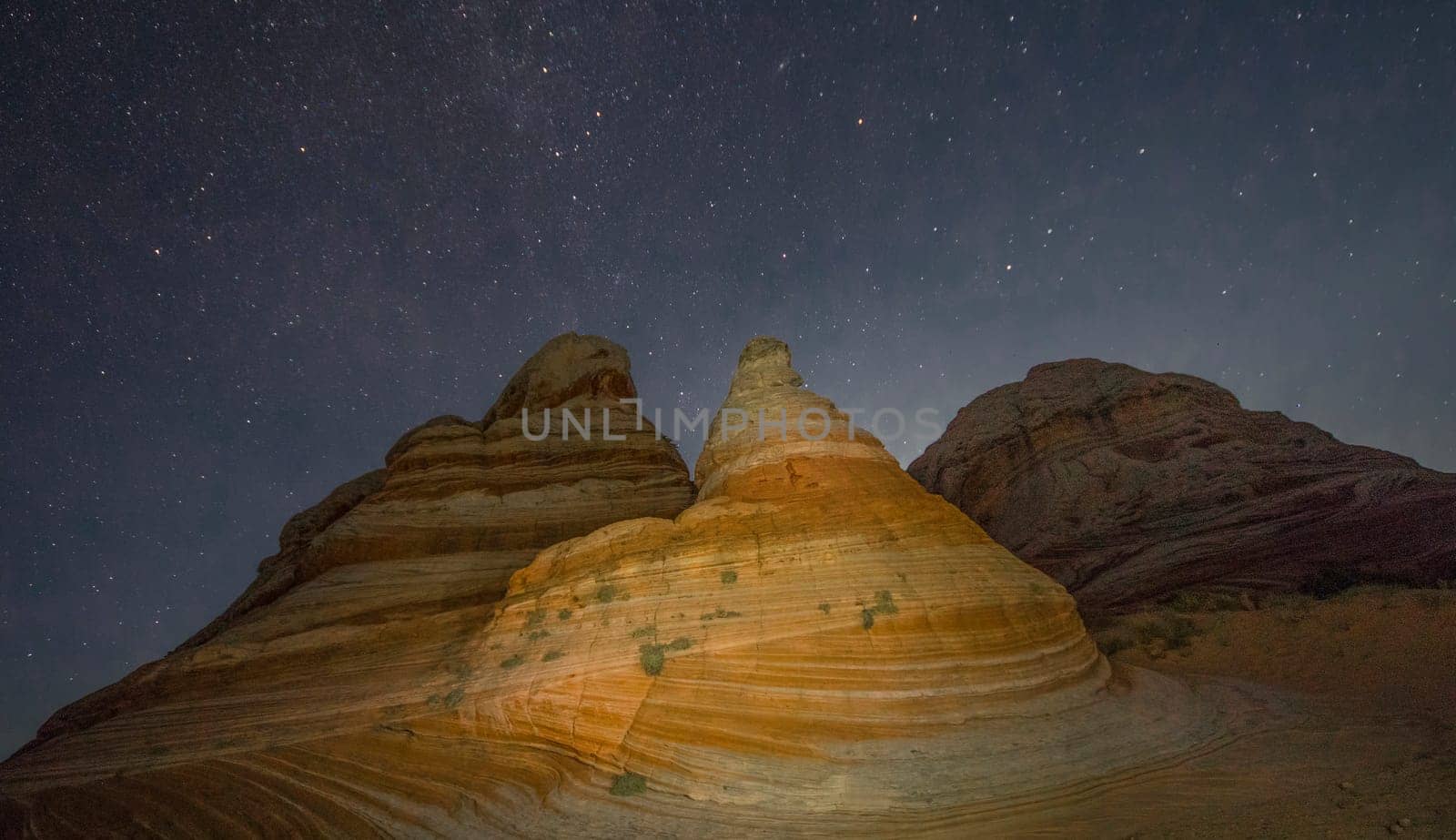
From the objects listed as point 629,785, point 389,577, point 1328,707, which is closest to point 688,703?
point 629,785

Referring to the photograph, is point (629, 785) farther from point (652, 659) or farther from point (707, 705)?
point (652, 659)

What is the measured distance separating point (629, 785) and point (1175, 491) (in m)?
23.4

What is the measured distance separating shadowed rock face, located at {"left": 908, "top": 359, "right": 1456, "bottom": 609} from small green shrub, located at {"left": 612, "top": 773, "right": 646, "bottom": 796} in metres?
18.1

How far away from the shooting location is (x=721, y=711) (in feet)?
26.1

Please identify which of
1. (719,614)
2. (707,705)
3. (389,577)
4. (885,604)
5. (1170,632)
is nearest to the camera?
(707,705)

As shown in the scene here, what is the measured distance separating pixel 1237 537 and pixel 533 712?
22.5 m

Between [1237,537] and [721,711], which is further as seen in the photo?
[1237,537]

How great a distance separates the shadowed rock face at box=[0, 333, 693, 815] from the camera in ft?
33.1

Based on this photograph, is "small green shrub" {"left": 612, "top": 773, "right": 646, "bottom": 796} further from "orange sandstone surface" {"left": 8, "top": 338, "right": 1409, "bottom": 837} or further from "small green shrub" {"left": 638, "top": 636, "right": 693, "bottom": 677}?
"small green shrub" {"left": 638, "top": 636, "right": 693, "bottom": 677}

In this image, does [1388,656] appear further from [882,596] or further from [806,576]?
[806,576]

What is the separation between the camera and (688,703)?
8.09 meters

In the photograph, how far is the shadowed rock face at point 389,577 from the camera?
33.1 ft

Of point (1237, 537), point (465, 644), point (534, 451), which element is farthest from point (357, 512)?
point (1237, 537)

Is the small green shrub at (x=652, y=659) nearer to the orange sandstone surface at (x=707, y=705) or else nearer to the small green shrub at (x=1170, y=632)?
the orange sandstone surface at (x=707, y=705)
